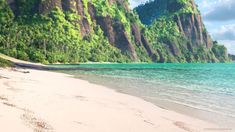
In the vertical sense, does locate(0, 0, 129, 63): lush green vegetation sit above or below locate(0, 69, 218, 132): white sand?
above

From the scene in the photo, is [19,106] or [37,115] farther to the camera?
[19,106]

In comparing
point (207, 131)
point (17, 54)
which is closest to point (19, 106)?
point (207, 131)

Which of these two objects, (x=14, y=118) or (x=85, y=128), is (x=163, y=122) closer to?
(x=85, y=128)

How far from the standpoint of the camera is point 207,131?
57.0ft

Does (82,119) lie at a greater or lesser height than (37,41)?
lesser

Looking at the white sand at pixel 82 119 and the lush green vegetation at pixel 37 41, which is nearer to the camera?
the white sand at pixel 82 119

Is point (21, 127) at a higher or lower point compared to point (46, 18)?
lower

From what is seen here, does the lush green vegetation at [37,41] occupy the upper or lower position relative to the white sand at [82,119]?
upper

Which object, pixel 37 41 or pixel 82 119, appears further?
pixel 37 41

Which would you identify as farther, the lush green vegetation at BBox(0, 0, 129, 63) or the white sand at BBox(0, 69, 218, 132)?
the lush green vegetation at BBox(0, 0, 129, 63)

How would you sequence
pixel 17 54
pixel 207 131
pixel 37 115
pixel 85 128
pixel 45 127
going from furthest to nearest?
pixel 17 54
pixel 207 131
pixel 37 115
pixel 85 128
pixel 45 127

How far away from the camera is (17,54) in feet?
384

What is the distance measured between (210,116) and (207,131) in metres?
5.35

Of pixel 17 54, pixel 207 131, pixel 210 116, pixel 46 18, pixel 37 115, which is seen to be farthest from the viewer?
pixel 46 18
